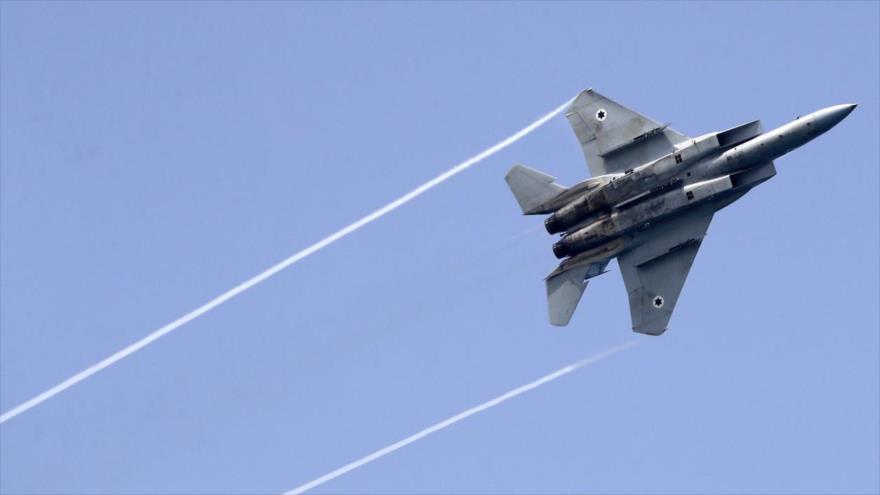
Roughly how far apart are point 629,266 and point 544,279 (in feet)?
10.7

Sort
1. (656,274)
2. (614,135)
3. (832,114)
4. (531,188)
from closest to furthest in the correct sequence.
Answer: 1. (832,114)
2. (614,135)
3. (531,188)
4. (656,274)

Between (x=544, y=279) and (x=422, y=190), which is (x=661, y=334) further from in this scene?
(x=422, y=190)

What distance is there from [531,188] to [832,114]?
11557 millimetres

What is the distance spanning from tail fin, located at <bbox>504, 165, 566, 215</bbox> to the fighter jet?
38 mm

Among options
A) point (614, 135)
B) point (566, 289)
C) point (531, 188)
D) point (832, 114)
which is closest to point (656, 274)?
point (566, 289)

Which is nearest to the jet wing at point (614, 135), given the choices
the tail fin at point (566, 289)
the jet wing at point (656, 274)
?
the jet wing at point (656, 274)

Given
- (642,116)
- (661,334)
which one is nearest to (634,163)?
(642,116)

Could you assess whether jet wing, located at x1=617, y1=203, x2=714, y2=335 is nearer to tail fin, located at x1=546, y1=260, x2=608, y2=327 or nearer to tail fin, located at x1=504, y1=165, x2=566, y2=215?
tail fin, located at x1=546, y1=260, x2=608, y2=327

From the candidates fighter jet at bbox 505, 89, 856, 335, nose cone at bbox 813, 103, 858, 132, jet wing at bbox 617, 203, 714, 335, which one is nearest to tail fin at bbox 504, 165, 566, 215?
fighter jet at bbox 505, 89, 856, 335

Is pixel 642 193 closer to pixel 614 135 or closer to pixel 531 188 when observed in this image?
pixel 614 135

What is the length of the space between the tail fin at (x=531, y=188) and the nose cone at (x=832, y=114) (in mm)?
9767

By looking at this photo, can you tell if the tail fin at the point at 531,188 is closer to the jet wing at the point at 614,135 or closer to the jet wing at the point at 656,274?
the jet wing at the point at 614,135

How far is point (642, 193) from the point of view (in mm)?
64312

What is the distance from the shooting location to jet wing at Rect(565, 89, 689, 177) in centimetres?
6531
